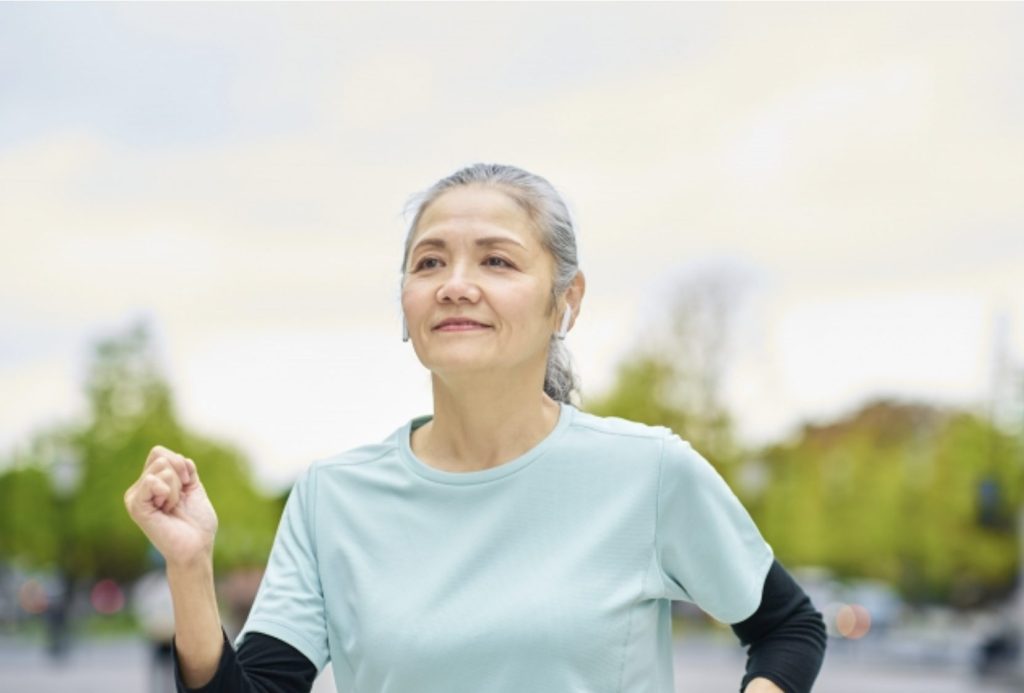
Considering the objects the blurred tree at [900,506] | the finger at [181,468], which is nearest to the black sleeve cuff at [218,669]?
the finger at [181,468]

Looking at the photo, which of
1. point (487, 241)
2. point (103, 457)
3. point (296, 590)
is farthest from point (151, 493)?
point (103, 457)

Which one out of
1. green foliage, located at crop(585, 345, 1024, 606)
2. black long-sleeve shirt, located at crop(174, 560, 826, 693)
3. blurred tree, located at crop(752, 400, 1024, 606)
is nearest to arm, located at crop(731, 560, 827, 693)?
black long-sleeve shirt, located at crop(174, 560, 826, 693)

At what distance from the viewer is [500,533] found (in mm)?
2744

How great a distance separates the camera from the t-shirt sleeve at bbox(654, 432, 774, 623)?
2768mm

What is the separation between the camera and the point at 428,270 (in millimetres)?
2787

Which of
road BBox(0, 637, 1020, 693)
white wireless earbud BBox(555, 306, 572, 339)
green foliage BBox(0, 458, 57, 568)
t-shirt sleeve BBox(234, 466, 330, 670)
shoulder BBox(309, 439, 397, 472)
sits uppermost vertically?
white wireless earbud BBox(555, 306, 572, 339)

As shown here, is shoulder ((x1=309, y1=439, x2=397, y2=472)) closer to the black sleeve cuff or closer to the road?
the black sleeve cuff

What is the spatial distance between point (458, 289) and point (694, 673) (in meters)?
25.1

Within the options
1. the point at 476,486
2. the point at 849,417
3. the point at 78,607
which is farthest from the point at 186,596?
the point at 849,417

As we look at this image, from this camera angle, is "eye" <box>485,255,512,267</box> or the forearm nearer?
the forearm

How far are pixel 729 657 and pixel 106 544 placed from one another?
28.2 meters

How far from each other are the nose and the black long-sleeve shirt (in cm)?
64

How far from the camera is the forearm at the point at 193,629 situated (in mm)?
2543

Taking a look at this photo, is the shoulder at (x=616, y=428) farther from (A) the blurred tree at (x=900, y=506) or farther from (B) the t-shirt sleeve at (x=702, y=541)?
(A) the blurred tree at (x=900, y=506)
